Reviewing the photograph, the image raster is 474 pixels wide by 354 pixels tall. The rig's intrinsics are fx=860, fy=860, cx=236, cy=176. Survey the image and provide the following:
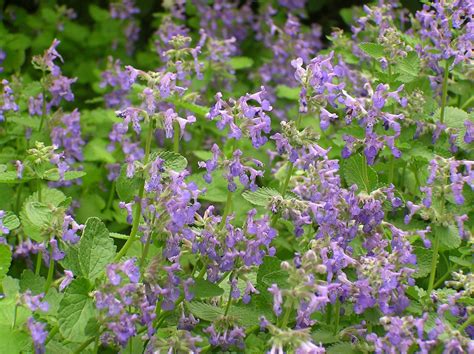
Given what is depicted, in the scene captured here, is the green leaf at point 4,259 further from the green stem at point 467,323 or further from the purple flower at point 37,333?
the green stem at point 467,323

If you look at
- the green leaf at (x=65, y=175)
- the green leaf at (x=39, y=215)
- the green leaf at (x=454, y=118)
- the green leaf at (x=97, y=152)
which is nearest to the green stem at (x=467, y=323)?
the green leaf at (x=454, y=118)

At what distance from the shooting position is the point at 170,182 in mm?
2307

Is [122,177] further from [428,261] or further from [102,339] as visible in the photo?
[428,261]

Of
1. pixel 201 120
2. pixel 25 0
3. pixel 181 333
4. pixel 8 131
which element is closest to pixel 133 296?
pixel 181 333

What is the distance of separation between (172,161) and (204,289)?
37cm

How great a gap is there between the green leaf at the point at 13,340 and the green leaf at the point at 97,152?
1.93m

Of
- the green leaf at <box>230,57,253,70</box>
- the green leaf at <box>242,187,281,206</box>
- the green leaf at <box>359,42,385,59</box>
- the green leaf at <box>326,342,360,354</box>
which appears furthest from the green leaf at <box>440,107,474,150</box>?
the green leaf at <box>230,57,253,70</box>

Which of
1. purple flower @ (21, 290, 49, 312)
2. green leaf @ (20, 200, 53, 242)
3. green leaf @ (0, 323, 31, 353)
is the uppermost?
green leaf @ (20, 200, 53, 242)

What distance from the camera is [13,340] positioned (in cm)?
233

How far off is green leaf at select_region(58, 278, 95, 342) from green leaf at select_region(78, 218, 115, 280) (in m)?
0.10

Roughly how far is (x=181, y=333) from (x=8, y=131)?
207cm

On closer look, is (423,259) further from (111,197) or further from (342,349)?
(111,197)

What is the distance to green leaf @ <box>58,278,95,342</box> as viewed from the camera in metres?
2.20

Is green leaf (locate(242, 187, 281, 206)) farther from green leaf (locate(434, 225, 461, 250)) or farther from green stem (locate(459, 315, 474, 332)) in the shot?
green stem (locate(459, 315, 474, 332))
